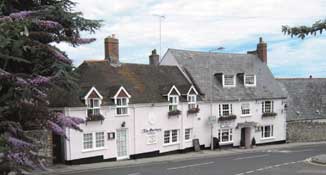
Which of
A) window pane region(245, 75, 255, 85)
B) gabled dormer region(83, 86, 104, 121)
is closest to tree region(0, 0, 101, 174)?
gabled dormer region(83, 86, 104, 121)

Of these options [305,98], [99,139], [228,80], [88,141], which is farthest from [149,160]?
[305,98]

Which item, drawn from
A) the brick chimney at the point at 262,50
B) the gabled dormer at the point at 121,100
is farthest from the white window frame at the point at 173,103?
the brick chimney at the point at 262,50

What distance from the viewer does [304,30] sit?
6367 mm

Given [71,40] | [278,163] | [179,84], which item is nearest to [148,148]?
[179,84]

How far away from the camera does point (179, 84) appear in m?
42.5

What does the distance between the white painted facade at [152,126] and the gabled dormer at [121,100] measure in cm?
40

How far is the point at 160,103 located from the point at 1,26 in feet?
109

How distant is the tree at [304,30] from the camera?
620 centimetres

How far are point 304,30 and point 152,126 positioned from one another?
31.4m

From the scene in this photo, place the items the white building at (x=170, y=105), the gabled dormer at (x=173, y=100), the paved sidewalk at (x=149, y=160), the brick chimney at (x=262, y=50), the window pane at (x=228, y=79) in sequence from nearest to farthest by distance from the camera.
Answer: the paved sidewalk at (x=149, y=160) → the white building at (x=170, y=105) → the gabled dormer at (x=173, y=100) → the window pane at (x=228, y=79) → the brick chimney at (x=262, y=50)

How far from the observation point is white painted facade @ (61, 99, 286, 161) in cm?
3216

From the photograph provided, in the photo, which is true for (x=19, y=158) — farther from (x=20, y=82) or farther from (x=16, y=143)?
(x=20, y=82)

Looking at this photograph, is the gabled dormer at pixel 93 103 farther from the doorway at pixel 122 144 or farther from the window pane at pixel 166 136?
the window pane at pixel 166 136

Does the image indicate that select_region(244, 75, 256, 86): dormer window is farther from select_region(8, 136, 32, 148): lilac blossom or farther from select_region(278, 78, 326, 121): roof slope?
select_region(8, 136, 32, 148): lilac blossom
